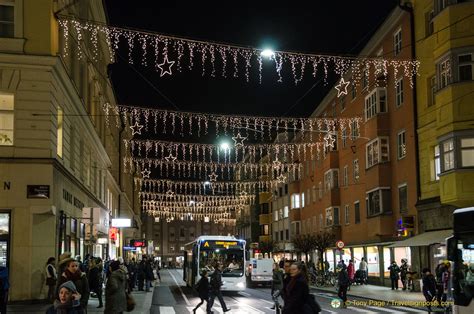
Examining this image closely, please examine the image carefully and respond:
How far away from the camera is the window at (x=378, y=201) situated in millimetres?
39625

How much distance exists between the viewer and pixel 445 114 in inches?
1186

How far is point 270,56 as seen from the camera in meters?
24.4

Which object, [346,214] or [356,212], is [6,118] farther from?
[346,214]

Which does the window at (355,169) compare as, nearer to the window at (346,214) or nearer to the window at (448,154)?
the window at (346,214)

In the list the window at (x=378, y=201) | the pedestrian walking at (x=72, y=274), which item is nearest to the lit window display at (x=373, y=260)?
the window at (x=378, y=201)

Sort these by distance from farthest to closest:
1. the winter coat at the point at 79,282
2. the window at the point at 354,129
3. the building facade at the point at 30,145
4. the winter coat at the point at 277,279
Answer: the window at the point at 354,129 → the building facade at the point at 30,145 → the winter coat at the point at 277,279 → the winter coat at the point at 79,282

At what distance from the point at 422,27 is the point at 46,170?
21003 mm

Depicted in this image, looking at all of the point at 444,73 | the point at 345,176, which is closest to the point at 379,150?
the point at 444,73

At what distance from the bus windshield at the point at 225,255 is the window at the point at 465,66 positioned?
48.5 ft

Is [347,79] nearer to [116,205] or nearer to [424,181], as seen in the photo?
[424,181]

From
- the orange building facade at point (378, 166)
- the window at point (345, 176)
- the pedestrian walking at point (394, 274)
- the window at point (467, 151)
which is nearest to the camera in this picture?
the window at point (467, 151)

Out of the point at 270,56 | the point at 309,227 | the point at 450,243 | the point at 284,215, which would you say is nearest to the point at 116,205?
the point at 309,227

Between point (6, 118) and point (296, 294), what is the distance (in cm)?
1802

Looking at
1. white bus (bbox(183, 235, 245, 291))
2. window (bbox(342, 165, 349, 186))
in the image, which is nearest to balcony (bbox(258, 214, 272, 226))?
window (bbox(342, 165, 349, 186))
